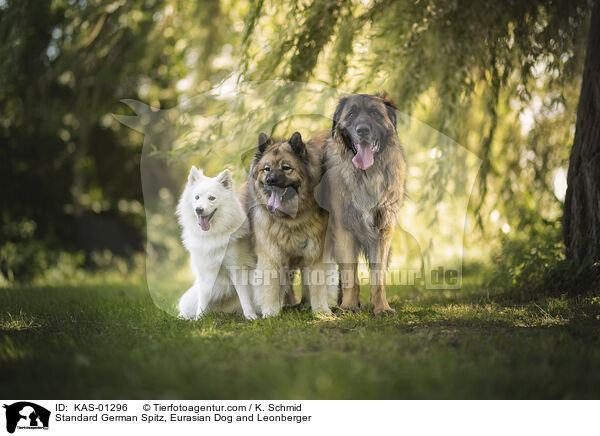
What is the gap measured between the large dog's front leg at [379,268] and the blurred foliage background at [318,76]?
1620 mm

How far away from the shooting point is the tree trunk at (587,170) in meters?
3.86

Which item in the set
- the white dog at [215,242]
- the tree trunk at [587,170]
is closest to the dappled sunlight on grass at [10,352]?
the white dog at [215,242]

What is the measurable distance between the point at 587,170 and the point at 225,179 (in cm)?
337

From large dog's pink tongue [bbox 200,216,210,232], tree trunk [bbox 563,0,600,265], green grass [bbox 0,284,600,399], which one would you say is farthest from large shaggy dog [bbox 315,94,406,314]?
tree trunk [bbox 563,0,600,265]

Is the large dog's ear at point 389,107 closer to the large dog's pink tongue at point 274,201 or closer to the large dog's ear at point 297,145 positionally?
the large dog's ear at point 297,145

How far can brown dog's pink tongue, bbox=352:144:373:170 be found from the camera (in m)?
3.52

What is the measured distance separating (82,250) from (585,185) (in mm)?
9312

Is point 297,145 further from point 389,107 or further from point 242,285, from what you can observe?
point 242,285

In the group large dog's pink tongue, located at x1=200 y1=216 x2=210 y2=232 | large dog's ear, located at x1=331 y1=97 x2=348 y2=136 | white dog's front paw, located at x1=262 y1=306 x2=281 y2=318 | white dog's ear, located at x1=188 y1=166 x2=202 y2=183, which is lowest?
white dog's front paw, located at x1=262 y1=306 x2=281 y2=318

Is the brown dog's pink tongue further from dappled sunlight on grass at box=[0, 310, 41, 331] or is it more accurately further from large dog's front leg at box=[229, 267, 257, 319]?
dappled sunlight on grass at box=[0, 310, 41, 331]

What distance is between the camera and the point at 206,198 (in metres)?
3.75

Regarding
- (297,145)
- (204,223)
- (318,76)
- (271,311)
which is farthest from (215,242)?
(318,76)

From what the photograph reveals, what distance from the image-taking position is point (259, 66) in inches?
185
